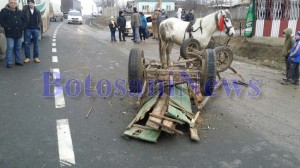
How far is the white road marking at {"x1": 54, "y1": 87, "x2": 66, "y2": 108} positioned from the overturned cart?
4.42 feet

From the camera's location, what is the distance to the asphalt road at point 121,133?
3.81 m

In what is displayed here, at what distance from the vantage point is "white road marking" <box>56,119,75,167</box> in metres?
3.73

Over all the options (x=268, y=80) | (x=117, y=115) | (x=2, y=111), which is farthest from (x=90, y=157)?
(x=268, y=80)

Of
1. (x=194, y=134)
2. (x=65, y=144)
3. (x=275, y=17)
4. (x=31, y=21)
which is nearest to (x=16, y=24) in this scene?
(x=31, y=21)

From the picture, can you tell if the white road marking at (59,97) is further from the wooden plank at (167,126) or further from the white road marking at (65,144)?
the wooden plank at (167,126)

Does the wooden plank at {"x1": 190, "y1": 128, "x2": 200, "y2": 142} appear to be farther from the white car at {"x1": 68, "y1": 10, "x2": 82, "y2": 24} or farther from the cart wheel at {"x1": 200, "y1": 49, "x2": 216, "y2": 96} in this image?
the white car at {"x1": 68, "y1": 10, "x2": 82, "y2": 24}

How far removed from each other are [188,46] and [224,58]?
40.2 inches

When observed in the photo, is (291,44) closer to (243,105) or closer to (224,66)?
(224,66)

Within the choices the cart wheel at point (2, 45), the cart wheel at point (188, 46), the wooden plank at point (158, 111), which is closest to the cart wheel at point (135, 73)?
the wooden plank at point (158, 111)

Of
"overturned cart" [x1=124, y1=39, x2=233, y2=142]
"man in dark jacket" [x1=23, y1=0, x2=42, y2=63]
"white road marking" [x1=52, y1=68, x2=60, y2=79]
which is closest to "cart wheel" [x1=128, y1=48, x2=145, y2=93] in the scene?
"overturned cart" [x1=124, y1=39, x2=233, y2=142]

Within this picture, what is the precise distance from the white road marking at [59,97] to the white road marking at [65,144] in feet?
2.72

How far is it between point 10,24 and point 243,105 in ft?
22.2

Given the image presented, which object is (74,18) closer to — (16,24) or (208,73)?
(16,24)

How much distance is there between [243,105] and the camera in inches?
244
